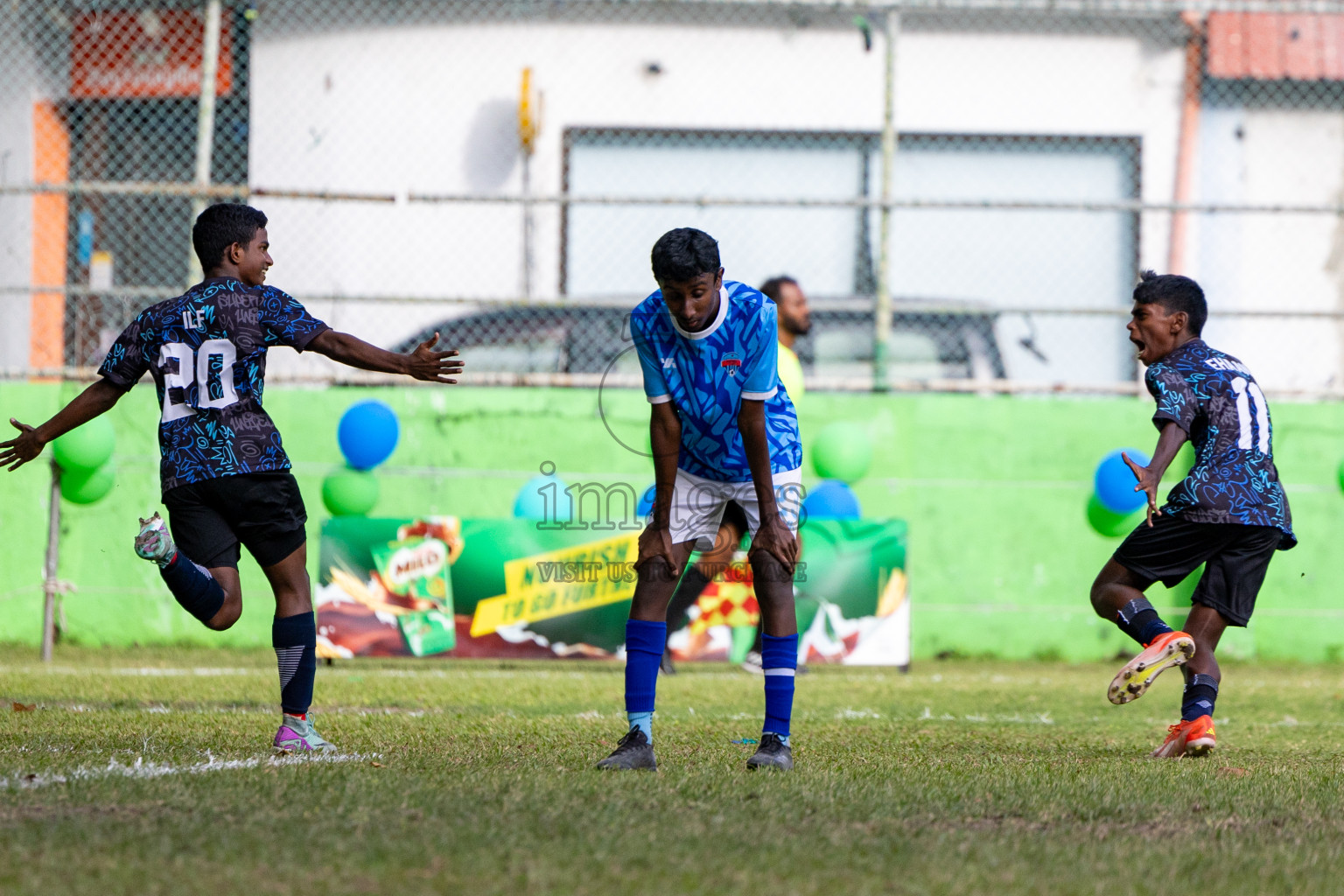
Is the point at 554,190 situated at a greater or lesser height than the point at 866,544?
greater

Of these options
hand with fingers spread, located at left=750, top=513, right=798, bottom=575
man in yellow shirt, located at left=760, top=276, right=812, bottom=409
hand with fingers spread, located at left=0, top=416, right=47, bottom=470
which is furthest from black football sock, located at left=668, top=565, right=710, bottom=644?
hand with fingers spread, located at left=0, top=416, right=47, bottom=470

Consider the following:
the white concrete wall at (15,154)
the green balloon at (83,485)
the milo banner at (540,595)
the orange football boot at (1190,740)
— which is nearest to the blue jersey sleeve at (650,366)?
the orange football boot at (1190,740)

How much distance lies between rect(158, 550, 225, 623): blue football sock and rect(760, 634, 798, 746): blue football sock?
1.80 metres

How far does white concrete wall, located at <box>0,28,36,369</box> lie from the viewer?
41.6 ft

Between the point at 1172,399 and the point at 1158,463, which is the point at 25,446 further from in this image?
the point at 1172,399

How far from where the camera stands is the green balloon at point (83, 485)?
335 inches

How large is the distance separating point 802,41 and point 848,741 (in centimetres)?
1003

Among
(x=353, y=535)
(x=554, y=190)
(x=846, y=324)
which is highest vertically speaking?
(x=554, y=190)

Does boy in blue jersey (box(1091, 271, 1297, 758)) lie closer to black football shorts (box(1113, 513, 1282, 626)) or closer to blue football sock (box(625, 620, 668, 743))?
black football shorts (box(1113, 513, 1282, 626))

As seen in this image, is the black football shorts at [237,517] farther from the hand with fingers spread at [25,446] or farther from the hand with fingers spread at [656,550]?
the hand with fingers spread at [656,550]

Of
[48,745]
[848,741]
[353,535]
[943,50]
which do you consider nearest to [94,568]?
[353,535]

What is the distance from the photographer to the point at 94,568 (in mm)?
9766

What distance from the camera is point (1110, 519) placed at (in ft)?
30.6

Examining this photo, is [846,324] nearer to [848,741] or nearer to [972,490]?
[972,490]
